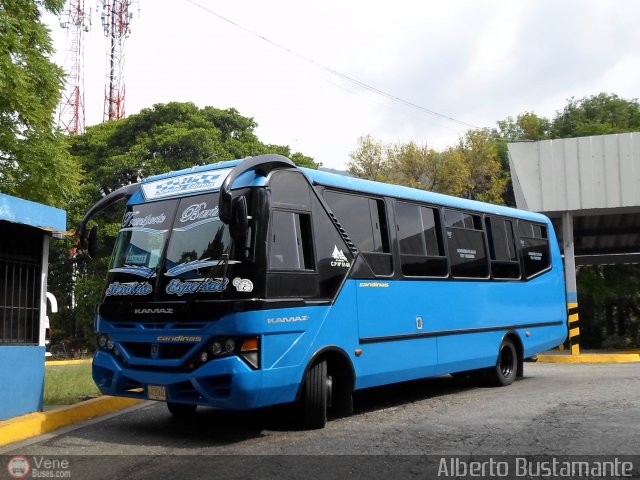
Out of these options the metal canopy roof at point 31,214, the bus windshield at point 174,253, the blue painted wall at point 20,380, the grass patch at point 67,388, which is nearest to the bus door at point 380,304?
the bus windshield at point 174,253

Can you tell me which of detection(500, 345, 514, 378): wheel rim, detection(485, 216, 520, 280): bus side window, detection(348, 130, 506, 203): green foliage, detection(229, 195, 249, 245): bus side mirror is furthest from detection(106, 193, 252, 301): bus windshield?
detection(348, 130, 506, 203): green foliage

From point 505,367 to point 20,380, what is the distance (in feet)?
24.7

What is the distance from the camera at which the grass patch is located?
9.34 metres

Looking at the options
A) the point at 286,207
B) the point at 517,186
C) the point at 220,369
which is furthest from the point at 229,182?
the point at 517,186

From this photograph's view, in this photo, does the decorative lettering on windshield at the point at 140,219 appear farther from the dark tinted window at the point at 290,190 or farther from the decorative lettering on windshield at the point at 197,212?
the dark tinted window at the point at 290,190

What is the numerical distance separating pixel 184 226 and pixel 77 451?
2516mm

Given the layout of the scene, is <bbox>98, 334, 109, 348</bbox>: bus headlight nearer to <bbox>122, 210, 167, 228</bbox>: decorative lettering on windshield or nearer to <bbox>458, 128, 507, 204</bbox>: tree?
<bbox>122, 210, 167, 228</bbox>: decorative lettering on windshield

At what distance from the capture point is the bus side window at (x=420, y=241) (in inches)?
357

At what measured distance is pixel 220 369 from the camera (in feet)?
21.6

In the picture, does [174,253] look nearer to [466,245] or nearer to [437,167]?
[466,245]

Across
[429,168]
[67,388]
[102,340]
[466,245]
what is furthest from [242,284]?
[429,168]

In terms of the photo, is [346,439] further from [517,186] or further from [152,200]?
[517,186]

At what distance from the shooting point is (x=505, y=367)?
1142 centimetres

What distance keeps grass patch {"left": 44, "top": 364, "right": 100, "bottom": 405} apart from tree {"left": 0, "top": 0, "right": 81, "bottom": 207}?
6.80m
